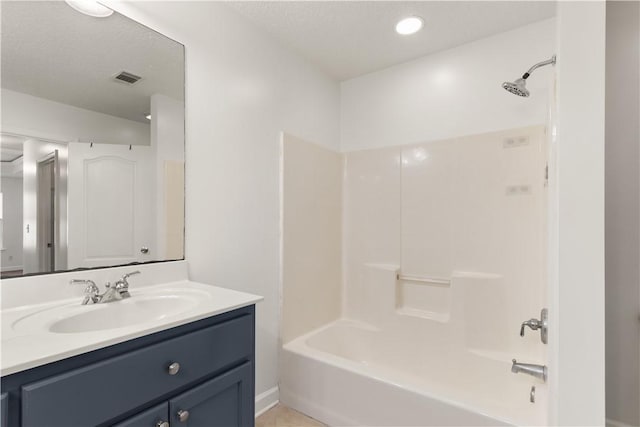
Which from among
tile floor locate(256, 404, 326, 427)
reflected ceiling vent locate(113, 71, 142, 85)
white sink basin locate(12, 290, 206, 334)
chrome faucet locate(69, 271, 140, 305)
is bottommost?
tile floor locate(256, 404, 326, 427)

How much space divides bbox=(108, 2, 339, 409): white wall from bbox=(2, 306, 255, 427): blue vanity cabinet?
1.90 feet

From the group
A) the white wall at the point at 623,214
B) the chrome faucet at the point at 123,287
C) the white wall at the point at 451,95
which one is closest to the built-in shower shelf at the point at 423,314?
the white wall at the point at 623,214

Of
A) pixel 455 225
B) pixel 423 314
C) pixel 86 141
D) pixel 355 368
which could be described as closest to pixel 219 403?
pixel 355 368

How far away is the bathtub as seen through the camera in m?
1.46

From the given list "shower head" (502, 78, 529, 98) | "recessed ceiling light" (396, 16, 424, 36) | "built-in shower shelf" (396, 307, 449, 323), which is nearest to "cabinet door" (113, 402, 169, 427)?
"built-in shower shelf" (396, 307, 449, 323)

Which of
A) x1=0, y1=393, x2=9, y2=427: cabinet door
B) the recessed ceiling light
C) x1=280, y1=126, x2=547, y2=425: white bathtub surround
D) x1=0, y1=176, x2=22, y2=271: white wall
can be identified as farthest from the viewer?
the recessed ceiling light

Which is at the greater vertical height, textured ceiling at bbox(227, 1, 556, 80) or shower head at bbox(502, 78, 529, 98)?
textured ceiling at bbox(227, 1, 556, 80)

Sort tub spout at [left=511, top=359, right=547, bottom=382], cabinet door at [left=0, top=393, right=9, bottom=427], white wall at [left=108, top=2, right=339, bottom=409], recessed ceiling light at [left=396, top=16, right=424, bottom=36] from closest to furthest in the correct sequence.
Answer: cabinet door at [left=0, top=393, right=9, bottom=427] < tub spout at [left=511, top=359, right=547, bottom=382] < white wall at [left=108, top=2, right=339, bottom=409] < recessed ceiling light at [left=396, top=16, right=424, bottom=36]

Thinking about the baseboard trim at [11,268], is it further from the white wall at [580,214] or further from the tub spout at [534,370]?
the tub spout at [534,370]

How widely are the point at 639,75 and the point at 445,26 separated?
1.03 metres

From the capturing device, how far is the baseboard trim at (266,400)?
1.91m

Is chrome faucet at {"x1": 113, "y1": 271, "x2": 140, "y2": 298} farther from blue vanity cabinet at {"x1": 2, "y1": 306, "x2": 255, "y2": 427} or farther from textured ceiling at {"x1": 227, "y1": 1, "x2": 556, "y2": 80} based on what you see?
textured ceiling at {"x1": 227, "y1": 1, "x2": 556, "y2": 80}

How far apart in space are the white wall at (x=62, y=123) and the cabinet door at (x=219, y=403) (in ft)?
3.63

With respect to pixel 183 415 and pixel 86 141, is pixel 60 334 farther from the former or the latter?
pixel 86 141
